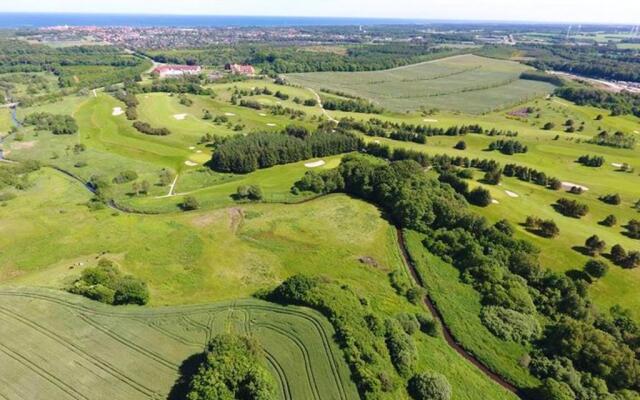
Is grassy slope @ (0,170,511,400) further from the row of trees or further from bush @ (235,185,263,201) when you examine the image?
the row of trees

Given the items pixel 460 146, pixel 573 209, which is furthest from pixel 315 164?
pixel 573 209

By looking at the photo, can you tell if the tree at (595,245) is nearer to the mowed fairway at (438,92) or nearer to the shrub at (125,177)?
the shrub at (125,177)

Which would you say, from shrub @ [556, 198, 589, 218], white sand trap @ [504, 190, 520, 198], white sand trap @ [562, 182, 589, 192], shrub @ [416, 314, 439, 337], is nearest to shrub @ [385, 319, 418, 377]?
shrub @ [416, 314, 439, 337]

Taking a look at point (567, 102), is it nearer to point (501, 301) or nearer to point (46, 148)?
point (501, 301)

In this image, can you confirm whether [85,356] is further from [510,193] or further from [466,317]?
[510,193]

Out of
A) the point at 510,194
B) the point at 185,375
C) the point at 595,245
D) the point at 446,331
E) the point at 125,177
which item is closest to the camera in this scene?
the point at 185,375

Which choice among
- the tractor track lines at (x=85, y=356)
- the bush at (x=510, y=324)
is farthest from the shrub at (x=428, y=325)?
the tractor track lines at (x=85, y=356)

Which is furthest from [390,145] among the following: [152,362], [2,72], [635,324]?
[2,72]
